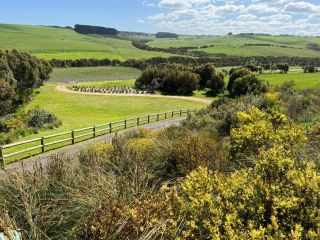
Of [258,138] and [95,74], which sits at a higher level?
[258,138]

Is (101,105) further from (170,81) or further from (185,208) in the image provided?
(185,208)

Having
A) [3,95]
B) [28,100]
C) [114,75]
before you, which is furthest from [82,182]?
[114,75]

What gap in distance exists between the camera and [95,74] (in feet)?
416

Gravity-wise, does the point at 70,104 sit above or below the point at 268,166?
below

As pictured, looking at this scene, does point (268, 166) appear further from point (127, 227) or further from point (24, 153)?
point (24, 153)

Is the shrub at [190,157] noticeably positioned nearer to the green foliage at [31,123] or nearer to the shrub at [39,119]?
the green foliage at [31,123]

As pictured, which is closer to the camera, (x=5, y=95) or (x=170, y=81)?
(x=5, y=95)

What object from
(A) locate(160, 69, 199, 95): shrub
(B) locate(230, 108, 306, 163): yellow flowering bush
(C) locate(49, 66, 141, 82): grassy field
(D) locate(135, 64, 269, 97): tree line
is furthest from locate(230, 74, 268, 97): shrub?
(B) locate(230, 108, 306, 163): yellow flowering bush

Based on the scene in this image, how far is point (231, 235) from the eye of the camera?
4.50 m

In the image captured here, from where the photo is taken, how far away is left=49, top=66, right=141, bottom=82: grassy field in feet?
392

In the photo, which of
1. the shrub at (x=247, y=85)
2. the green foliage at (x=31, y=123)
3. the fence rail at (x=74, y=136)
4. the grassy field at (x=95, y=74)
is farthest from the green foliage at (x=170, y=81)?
the green foliage at (x=31, y=123)

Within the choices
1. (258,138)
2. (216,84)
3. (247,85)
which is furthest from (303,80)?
(258,138)

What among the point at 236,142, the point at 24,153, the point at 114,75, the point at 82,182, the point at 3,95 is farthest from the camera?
the point at 114,75

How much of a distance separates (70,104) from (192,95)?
2993 centimetres
